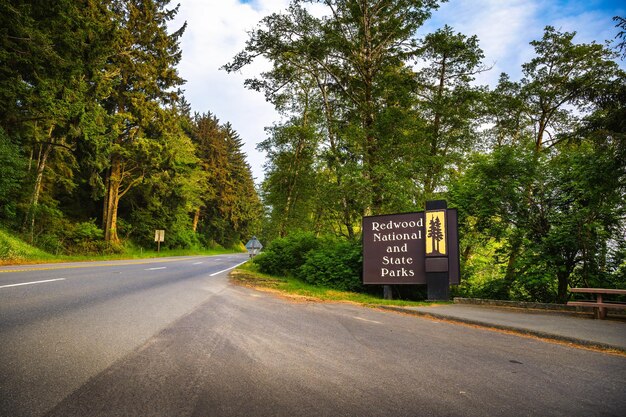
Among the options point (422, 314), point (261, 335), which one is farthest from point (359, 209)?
point (261, 335)

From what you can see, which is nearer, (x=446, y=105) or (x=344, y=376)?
(x=344, y=376)

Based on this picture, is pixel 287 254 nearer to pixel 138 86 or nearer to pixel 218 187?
pixel 138 86

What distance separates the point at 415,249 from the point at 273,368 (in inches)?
292

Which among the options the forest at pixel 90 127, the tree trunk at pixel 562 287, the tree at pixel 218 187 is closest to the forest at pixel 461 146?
the tree trunk at pixel 562 287

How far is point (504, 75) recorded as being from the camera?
15.6 metres

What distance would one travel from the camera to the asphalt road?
253cm

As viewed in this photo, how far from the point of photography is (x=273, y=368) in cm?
338

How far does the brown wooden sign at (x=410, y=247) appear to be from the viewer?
9180mm

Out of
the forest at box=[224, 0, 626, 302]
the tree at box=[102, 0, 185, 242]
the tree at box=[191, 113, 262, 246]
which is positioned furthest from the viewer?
the tree at box=[191, 113, 262, 246]

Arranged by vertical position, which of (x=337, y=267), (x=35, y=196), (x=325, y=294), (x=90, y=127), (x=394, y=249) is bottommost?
(x=325, y=294)

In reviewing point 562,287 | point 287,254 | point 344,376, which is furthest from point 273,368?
point 287,254

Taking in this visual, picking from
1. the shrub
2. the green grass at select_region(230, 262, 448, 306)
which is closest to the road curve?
the green grass at select_region(230, 262, 448, 306)

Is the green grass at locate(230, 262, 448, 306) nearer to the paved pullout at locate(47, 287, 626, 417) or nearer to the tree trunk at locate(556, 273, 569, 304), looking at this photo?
the paved pullout at locate(47, 287, 626, 417)

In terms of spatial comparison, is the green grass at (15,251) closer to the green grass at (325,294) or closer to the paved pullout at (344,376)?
the green grass at (325,294)
